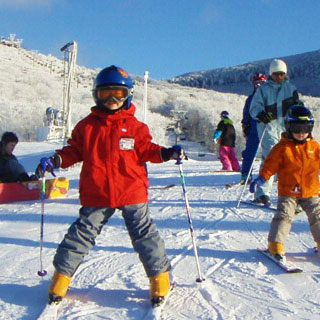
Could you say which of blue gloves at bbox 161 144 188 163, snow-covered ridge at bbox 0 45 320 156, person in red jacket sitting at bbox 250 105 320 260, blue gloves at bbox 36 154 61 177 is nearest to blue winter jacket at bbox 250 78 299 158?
person in red jacket sitting at bbox 250 105 320 260

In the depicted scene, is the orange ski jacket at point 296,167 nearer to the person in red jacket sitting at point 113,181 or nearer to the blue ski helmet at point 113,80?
the person in red jacket sitting at point 113,181

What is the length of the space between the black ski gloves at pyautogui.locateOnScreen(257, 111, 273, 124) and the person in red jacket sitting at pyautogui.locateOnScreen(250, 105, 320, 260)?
4.85ft

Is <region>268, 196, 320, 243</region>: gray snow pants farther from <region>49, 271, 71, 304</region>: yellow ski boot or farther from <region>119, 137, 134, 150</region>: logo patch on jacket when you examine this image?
<region>49, 271, 71, 304</region>: yellow ski boot

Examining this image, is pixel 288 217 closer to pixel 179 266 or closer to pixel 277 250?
pixel 277 250

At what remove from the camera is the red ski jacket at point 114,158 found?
8.93 ft

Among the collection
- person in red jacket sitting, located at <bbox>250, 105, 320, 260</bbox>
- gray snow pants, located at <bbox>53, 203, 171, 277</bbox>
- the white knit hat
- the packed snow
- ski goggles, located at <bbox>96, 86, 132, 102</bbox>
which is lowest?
the packed snow

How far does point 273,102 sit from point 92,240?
3.51 meters

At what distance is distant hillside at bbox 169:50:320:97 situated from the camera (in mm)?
80188

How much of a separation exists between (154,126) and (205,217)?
3669 centimetres

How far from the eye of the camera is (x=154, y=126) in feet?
136

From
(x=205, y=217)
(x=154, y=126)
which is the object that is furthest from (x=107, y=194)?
(x=154, y=126)

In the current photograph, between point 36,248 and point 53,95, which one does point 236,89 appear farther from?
point 36,248

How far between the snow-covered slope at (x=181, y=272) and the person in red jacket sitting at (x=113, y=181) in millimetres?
209

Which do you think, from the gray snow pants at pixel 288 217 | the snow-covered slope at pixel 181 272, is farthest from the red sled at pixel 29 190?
the gray snow pants at pixel 288 217
